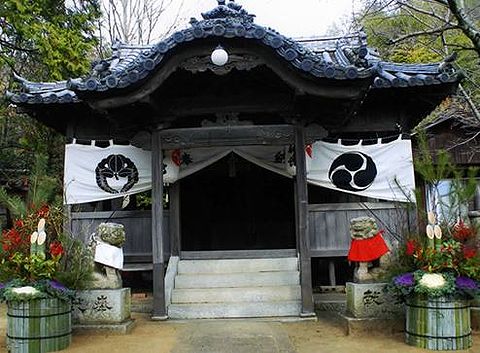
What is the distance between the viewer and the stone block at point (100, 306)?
7273 millimetres

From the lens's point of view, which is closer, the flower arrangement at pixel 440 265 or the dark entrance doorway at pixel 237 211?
the flower arrangement at pixel 440 265

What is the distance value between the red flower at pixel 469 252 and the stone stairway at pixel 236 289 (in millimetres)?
2884

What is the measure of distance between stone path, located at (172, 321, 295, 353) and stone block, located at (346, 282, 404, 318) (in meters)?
1.12

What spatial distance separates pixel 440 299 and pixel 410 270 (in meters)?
0.70

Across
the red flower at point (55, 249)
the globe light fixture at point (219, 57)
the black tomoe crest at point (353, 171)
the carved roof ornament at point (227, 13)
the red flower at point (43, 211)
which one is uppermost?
the carved roof ornament at point (227, 13)

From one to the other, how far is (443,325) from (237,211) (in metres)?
6.95

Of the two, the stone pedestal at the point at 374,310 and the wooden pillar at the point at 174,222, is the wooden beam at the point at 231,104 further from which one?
the stone pedestal at the point at 374,310

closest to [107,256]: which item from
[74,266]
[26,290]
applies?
[74,266]

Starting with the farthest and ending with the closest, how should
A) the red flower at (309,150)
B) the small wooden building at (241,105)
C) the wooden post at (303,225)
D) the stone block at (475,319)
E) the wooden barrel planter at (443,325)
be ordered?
the red flower at (309,150) < the wooden post at (303,225) < the small wooden building at (241,105) < the stone block at (475,319) < the wooden barrel planter at (443,325)

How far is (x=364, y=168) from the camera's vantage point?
31.3 ft

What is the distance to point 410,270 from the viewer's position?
264 inches

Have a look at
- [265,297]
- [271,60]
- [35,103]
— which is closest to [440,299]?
[265,297]

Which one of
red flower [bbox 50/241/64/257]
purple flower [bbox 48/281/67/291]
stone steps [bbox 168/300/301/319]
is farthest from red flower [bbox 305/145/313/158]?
purple flower [bbox 48/281/67/291]

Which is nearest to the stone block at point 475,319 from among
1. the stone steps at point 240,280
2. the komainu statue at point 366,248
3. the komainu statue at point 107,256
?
the komainu statue at point 366,248
